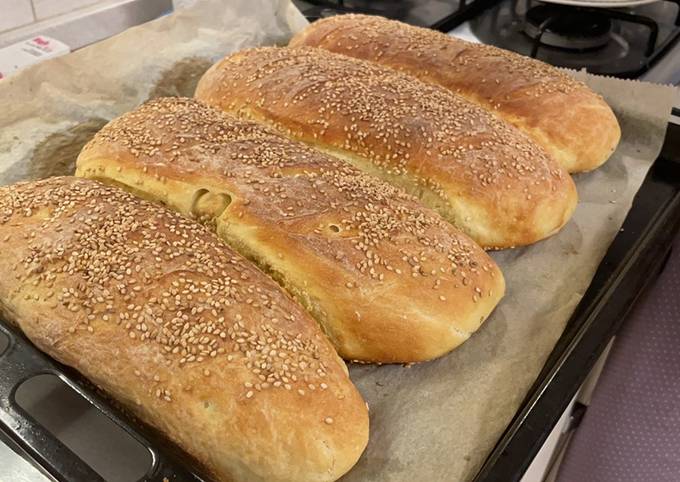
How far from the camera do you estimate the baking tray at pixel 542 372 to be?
85 cm

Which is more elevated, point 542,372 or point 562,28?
point 562,28

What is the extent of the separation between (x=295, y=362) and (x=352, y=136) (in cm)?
62

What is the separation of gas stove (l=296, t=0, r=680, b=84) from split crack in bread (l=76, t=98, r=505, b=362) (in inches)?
42.3

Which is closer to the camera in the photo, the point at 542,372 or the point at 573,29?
the point at 542,372

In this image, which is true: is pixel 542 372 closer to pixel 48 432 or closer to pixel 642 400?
pixel 642 400

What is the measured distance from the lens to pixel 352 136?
142cm

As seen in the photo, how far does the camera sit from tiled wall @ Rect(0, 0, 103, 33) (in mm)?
2021

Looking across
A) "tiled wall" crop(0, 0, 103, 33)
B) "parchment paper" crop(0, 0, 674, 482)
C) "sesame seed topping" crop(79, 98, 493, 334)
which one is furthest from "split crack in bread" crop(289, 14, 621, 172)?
"tiled wall" crop(0, 0, 103, 33)

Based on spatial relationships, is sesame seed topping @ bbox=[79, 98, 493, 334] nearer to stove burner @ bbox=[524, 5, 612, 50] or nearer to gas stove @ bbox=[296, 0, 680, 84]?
gas stove @ bbox=[296, 0, 680, 84]

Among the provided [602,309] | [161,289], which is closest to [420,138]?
[602,309]

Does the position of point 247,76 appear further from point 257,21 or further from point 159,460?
point 159,460

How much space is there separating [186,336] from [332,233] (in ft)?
1.03

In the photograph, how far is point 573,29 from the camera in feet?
7.04

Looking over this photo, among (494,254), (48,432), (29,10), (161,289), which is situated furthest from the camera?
(29,10)
